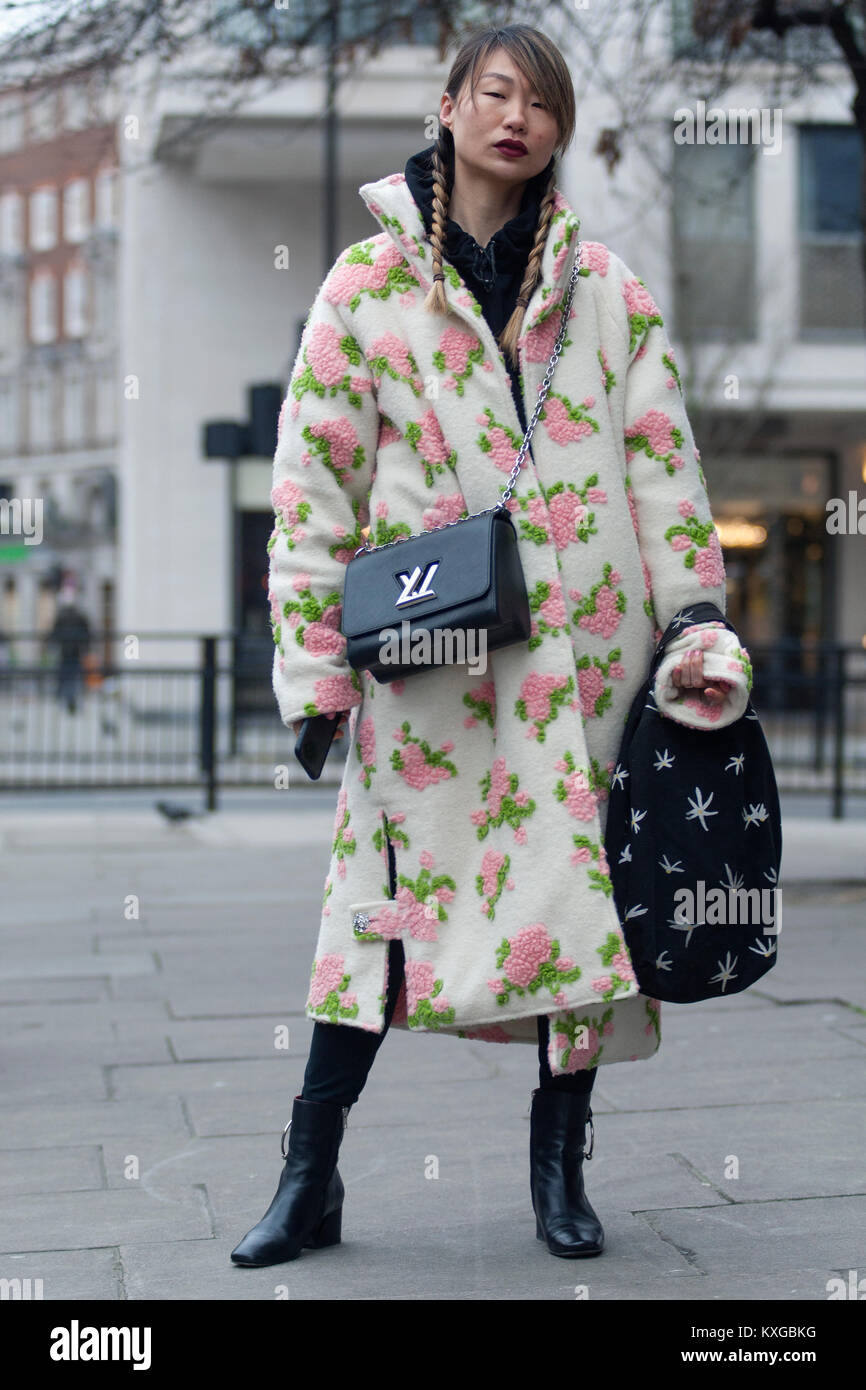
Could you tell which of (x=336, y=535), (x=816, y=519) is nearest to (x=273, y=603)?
(x=336, y=535)

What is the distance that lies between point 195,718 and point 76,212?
39114 mm

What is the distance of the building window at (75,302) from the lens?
47.3 meters

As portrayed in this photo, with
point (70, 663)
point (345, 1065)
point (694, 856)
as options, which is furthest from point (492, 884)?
point (70, 663)

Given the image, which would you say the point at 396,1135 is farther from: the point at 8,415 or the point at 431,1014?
the point at 8,415

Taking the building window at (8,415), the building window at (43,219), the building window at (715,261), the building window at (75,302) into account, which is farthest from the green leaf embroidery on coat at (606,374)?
the building window at (8,415)

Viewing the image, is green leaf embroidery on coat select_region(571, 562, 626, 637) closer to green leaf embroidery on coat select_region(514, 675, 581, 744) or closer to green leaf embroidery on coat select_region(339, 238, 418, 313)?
green leaf embroidery on coat select_region(514, 675, 581, 744)

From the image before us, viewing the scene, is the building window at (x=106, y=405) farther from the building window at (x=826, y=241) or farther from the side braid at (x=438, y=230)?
the side braid at (x=438, y=230)

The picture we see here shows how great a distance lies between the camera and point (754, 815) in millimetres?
2891

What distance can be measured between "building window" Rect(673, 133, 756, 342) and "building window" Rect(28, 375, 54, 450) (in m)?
31.5

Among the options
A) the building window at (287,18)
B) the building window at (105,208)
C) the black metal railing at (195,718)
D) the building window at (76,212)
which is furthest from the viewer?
the building window at (76,212)

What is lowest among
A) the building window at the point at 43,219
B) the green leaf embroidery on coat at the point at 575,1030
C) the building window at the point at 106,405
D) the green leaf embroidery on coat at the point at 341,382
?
the green leaf embroidery on coat at the point at 575,1030

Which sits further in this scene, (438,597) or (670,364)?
(670,364)

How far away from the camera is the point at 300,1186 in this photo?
306 centimetres

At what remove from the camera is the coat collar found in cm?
297
